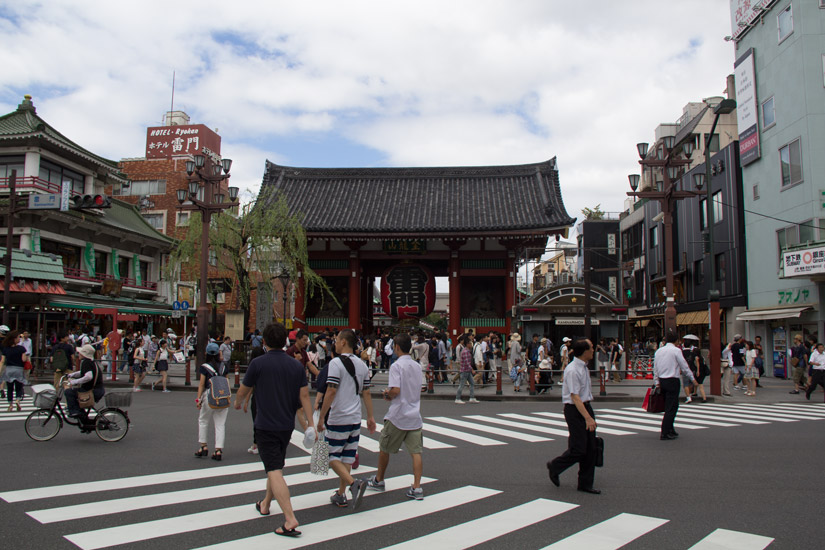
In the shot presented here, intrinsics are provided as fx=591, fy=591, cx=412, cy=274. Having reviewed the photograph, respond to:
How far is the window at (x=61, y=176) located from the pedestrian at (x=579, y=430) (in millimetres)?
29567

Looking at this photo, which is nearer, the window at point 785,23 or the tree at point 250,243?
the window at point 785,23

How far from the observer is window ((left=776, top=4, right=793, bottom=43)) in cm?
2386

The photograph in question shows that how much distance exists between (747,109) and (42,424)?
29060mm

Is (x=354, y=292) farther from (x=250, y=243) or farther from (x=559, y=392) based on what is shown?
(x=559, y=392)

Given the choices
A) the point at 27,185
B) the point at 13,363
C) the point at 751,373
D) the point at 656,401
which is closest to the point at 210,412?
the point at 13,363

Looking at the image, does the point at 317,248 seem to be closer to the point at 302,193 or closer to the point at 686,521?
the point at 302,193

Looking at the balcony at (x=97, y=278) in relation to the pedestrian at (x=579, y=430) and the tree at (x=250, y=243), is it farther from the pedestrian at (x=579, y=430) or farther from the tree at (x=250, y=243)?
the pedestrian at (x=579, y=430)

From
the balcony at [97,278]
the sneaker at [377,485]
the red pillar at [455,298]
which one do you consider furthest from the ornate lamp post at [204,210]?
the balcony at [97,278]

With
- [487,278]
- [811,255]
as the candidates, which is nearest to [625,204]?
[487,278]

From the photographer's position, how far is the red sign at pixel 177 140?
5181 centimetres

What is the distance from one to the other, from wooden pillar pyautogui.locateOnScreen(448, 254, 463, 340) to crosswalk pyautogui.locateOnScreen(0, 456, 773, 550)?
20809mm

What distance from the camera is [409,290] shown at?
29.2m

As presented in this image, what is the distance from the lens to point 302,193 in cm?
3262

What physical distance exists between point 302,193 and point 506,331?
44.6 ft
